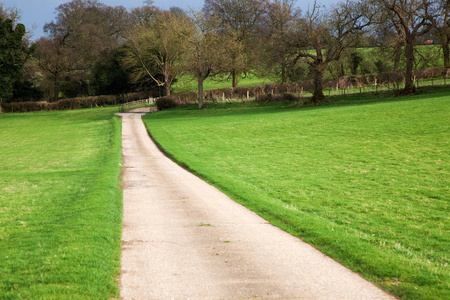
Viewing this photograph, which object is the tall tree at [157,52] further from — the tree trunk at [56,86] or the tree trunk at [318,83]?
the tree trunk at [318,83]

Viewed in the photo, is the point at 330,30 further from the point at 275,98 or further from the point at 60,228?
the point at 60,228

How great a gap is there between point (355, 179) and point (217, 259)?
10.1 meters

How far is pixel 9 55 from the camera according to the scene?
71.3 m

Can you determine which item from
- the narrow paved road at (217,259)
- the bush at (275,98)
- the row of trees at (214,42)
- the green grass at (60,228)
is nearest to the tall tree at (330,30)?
the row of trees at (214,42)

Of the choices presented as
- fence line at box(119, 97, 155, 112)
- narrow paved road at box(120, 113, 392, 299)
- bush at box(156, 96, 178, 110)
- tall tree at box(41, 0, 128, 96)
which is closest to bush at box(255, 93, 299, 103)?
bush at box(156, 96, 178, 110)

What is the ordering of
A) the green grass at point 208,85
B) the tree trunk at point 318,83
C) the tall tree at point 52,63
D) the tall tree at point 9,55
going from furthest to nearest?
the tall tree at point 52,63
the green grass at point 208,85
the tall tree at point 9,55
the tree trunk at point 318,83

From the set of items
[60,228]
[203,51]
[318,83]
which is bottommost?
[60,228]

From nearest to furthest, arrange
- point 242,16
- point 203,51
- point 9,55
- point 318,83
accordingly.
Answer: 1. point 318,83
2. point 203,51
3. point 242,16
4. point 9,55

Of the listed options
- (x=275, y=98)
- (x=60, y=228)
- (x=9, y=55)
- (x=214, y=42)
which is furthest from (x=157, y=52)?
(x=60, y=228)

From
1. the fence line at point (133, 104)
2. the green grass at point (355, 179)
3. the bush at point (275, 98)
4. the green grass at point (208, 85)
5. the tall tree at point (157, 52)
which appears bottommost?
the green grass at point (355, 179)

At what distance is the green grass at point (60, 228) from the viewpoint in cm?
629

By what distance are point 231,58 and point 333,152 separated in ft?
120

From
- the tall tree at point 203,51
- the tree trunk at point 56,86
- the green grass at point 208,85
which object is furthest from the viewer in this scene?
the tree trunk at point 56,86

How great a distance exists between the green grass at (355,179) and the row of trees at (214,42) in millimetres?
12660
